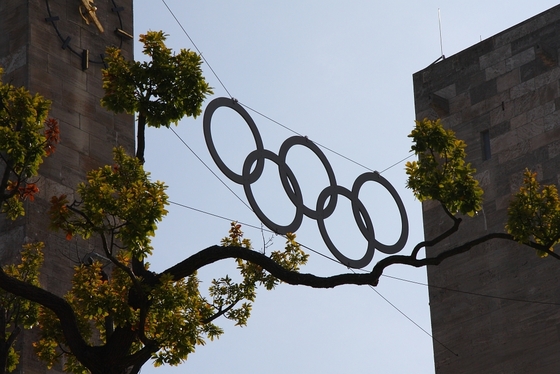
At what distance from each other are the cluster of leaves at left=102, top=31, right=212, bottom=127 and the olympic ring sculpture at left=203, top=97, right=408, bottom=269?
2.01 m

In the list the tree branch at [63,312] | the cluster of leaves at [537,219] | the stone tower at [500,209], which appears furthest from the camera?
the stone tower at [500,209]

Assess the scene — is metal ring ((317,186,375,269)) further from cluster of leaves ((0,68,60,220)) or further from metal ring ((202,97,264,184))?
cluster of leaves ((0,68,60,220))

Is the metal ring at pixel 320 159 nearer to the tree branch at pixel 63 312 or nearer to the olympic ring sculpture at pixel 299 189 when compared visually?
the olympic ring sculpture at pixel 299 189

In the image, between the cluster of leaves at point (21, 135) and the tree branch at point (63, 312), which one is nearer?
the tree branch at point (63, 312)

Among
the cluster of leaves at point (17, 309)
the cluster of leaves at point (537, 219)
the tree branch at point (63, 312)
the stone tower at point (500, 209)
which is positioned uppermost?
the stone tower at point (500, 209)

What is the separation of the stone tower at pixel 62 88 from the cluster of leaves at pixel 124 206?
616 centimetres

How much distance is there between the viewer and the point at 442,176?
23594mm

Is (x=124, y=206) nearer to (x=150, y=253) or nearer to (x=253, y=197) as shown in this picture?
(x=150, y=253)

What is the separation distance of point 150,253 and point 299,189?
621 cm

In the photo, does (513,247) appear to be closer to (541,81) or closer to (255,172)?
(541,81)

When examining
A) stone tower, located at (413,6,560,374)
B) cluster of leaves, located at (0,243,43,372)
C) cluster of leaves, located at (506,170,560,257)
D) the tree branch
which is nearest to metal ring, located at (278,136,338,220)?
cluster of leaves, located at (506,170,560,257)

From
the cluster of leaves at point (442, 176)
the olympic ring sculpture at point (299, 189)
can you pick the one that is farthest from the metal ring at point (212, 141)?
the cluster of leaves at point (442, 176)

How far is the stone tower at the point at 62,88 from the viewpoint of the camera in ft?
90.0

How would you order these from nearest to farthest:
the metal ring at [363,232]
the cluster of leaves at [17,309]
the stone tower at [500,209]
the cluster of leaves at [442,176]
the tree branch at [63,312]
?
the tree branch at [63,312] → the cluster of leaves at [17,309] → the cluster of leaves at [442,176] → the metal ring at [363,232] → the stone tower at [500,209]
